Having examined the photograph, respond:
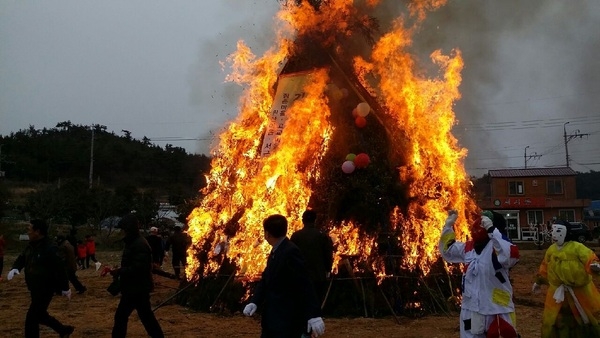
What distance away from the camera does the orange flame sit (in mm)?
11594

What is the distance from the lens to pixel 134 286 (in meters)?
6.79

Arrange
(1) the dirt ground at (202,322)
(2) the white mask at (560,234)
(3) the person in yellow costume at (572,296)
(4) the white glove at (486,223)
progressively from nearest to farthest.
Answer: (4) the white glove at (486,223) < (3) the person in yellow costume at (572,296) < (2) the white mask at (560,234) < (1) the dirt ground at (202,322)

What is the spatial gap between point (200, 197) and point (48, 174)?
53113 mm

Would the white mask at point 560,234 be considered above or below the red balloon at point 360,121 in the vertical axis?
below

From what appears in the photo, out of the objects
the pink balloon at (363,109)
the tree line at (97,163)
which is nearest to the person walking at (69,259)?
the pink balloon at (363,109)

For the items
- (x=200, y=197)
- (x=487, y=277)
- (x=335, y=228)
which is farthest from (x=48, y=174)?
(x=487, y=277)

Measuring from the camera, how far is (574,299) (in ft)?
20.9

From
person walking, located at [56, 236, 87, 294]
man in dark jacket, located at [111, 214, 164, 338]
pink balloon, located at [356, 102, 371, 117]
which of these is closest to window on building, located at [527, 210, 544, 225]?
pink balloon, located at [356, 102, 371, 117]

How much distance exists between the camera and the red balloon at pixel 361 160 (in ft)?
37.7

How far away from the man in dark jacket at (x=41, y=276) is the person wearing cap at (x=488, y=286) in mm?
5135

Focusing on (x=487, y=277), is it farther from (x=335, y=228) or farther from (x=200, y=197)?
(x=200, y=197)

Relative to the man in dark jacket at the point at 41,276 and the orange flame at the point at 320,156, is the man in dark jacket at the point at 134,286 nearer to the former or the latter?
the man in dark jacket at the point at 41,276

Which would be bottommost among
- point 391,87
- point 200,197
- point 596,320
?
point 596,320

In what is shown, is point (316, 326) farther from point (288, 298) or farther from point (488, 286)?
point (488, 286)
